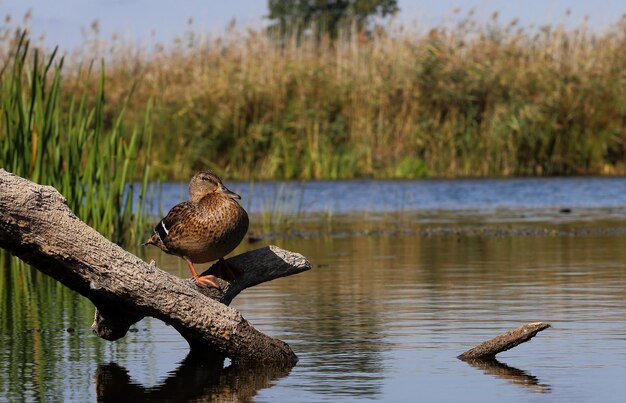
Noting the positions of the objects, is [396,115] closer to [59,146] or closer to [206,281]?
[59,146]

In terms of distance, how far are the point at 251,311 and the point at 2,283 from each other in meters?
3.22

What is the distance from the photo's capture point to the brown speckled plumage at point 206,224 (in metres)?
7.81

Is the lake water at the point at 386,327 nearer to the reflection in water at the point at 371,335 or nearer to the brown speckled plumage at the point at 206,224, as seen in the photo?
the reflection in water at the point at 371,335

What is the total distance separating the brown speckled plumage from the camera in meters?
7.81

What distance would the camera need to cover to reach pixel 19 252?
676 cm

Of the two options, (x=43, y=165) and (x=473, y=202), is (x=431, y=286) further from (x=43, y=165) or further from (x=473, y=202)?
(x=473, y=202)

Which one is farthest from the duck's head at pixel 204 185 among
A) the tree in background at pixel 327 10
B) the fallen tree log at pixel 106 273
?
the tree in background at pixel 327 10

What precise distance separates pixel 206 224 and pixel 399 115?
17.3 m

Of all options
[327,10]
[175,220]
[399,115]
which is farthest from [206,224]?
[327,10]

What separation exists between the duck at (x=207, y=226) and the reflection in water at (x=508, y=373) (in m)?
1.57

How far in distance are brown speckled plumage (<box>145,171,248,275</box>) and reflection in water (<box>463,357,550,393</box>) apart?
158 cm

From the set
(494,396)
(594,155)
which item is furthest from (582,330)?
(594,155)

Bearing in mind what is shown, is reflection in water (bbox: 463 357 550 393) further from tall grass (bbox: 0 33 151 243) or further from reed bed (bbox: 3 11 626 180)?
reed bed (bbox: 3 11 626 180)

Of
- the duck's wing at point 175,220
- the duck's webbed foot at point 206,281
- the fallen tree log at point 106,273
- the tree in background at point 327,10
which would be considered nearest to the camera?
the fallen tree log at point 106,273
